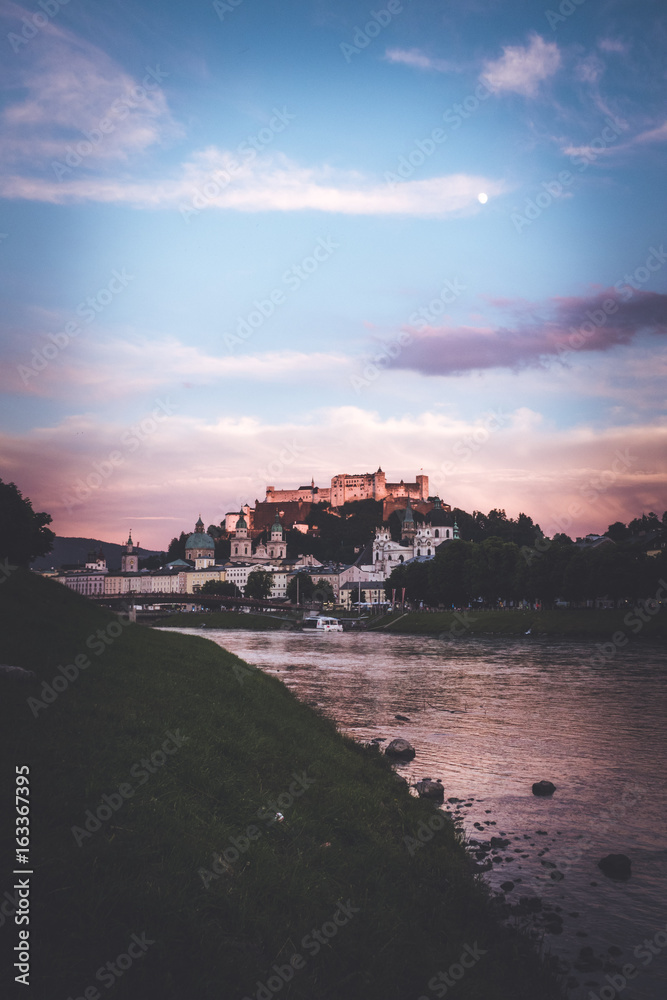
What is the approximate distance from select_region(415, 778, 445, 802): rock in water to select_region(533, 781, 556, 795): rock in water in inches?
90.4

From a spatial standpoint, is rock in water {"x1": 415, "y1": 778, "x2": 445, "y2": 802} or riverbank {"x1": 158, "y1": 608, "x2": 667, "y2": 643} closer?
rock in water {"x1": 415, "y1": 778, "x2": 445, "y2": 802}

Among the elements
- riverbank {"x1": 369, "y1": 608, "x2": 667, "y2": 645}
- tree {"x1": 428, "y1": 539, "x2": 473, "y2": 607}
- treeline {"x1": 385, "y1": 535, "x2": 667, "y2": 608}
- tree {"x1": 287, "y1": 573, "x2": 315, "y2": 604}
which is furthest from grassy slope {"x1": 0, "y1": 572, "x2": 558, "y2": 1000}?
tree {"x1": 287, "y1": 573, "x2": 315, "y2": 604}

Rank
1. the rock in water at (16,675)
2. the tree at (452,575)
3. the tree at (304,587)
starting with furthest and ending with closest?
the tree at (304,587) < the tree at (452,575) < the rock in water at (16,675)

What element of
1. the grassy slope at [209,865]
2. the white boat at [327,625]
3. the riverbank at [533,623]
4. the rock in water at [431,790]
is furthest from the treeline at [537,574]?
the grassy slope at [209,865]

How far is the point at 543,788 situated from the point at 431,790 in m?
2.86

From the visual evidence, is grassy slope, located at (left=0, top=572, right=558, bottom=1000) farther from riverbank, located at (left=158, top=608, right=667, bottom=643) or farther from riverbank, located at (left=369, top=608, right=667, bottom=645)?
riverbank, located at (left=158, top=608, right=667, bottom=643)

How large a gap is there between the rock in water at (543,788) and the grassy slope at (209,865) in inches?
141

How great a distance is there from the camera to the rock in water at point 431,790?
17.2 meters

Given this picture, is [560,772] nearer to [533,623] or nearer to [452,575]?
[533,623]

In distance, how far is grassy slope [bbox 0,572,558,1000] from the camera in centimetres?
698

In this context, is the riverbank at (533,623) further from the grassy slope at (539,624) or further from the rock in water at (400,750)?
A: the rock in water at (400,750)

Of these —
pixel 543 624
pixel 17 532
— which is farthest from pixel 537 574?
pixel 17 532

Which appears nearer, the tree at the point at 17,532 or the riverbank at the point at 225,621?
the tree at the point at 17,532

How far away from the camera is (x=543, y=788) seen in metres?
18.0
